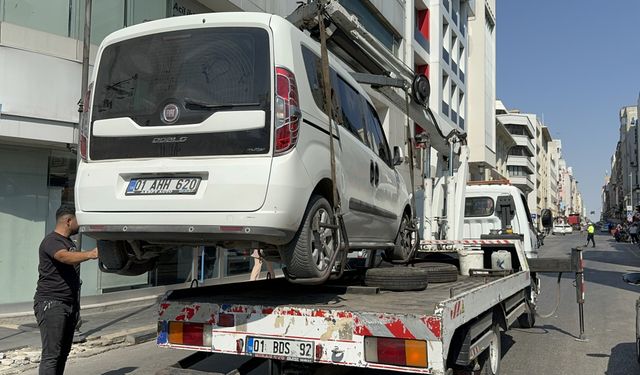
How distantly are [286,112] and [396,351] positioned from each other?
5.27 feet

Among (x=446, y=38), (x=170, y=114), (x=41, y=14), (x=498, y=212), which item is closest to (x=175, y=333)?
(x=170, y=114)

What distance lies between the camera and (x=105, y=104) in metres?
3.90

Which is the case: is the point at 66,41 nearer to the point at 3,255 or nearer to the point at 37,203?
the point at 37,203

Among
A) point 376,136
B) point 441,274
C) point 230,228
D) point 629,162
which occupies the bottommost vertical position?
point 441,274

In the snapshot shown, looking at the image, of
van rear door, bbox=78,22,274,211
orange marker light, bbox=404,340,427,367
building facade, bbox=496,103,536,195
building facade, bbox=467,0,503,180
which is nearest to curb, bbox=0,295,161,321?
van rear door, bbox=78,22,274,211

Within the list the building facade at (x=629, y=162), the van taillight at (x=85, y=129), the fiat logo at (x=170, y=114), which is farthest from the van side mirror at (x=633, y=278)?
the building facade at (x=629, y=162)

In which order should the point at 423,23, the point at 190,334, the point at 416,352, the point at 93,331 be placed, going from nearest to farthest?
the point at 416,352 < the point at 190,334 < the point at 93,331 < the point at 423,23

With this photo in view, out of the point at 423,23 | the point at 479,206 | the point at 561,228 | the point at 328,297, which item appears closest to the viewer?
the point at 328,297

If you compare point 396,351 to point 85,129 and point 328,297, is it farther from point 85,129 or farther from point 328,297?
point 85,129

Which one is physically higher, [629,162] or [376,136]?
[629,162]

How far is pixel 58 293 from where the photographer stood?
444 cm

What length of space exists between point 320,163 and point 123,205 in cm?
135

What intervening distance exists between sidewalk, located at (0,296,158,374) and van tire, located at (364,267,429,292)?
4284mm

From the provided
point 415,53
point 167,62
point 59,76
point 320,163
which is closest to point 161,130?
point 167,62
